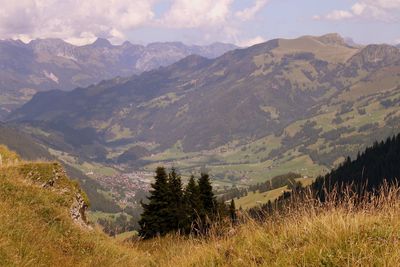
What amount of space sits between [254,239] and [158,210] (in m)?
26.8

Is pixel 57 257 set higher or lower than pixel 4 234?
lower

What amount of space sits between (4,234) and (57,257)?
159 cm

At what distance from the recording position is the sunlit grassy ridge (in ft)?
22.5

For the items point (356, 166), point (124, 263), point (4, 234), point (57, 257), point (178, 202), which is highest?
point (4, 234)

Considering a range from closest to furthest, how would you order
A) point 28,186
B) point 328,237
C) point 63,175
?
point 328,237
point 28,186
point 63,175

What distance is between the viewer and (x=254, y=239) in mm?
8758

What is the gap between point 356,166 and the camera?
180000 millimetres

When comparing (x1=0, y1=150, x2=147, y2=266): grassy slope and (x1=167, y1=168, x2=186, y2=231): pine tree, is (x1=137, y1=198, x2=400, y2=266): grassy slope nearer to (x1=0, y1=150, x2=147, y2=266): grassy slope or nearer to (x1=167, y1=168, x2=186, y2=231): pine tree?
(x1=0, y1=150, x2=147, y2=266): grassy slope

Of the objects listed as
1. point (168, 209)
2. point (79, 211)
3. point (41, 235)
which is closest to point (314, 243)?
point (41, 235)

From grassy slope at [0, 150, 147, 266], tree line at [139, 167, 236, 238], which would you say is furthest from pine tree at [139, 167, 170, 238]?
grassy slope at [0, 150, 147, 266]

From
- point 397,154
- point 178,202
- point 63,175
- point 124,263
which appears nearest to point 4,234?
point 124,263

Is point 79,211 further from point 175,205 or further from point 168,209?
point 175,205

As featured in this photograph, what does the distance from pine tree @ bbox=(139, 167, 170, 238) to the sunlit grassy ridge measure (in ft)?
63.8

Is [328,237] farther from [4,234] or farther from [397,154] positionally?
[397,154]
